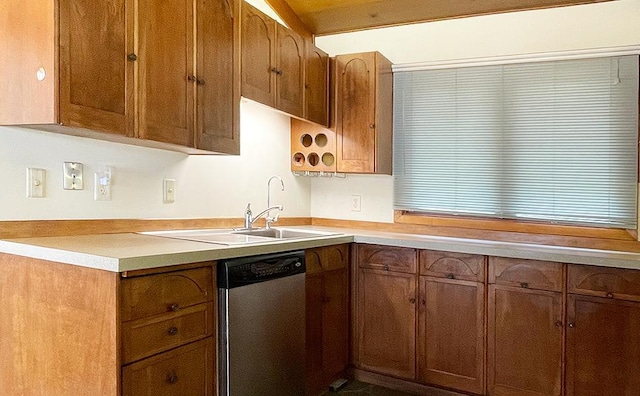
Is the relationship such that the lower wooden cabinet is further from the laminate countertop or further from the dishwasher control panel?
the dishwasher control panel

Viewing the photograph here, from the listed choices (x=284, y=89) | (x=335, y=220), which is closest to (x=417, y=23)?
(x=284, y=89)

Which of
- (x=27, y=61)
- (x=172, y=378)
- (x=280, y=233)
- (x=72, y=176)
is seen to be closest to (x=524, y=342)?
(x=280, y=233)

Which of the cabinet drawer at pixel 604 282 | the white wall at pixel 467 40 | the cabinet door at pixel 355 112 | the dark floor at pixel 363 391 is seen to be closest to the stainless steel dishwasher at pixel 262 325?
the dark floor at pixel 363 391

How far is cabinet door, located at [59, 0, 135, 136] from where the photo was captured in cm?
161

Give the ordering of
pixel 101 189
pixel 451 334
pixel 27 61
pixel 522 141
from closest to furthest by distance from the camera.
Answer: pixel 27 61
pixel 101 189
pixel 451 334
pixel 522 141

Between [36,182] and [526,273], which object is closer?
[36,182]

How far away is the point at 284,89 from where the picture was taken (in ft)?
9.22

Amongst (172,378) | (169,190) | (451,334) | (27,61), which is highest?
(27,61)

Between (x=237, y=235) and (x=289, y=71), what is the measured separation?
1.02m

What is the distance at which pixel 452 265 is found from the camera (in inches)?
105

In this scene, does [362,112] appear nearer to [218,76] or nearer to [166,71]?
[218,76]

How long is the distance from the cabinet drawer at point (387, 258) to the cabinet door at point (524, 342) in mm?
464

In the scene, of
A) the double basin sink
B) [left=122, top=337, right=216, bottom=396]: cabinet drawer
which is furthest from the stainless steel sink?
[left=122, top=337, right=216, bottom=396]: cabinet drawer

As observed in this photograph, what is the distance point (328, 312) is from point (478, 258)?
0.89 m
